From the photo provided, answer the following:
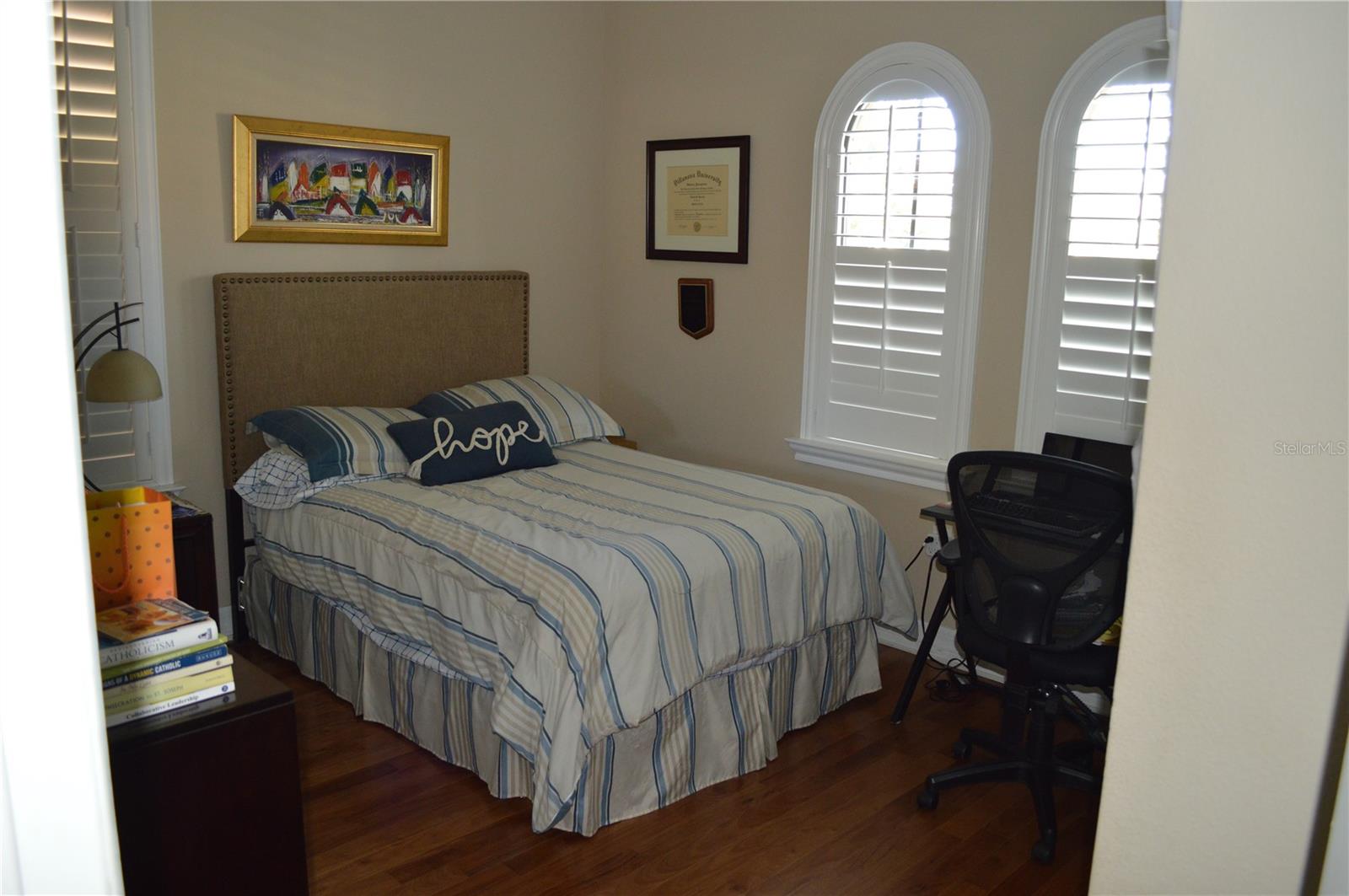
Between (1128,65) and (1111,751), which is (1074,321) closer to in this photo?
(1128,65)

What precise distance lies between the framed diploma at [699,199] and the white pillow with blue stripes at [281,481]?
1746 mm

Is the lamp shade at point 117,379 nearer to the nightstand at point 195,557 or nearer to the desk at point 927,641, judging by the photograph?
the nightstand at point 195,557

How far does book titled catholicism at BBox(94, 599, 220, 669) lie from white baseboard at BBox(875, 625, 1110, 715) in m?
2.44

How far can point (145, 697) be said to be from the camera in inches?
68.6

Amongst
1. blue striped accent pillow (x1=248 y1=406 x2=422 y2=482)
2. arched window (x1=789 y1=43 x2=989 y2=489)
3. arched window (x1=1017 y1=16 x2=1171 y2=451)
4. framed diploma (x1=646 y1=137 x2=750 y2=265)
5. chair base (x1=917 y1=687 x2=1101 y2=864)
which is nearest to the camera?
chair base (x1=917 y1=687 x2=1101 y2=864)

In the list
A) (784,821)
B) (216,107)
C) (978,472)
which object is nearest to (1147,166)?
(978,472)

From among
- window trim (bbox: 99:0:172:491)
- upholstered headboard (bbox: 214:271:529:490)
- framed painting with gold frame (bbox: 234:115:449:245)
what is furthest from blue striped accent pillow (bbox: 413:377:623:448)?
window trim (bbox: 99:0:172:491)

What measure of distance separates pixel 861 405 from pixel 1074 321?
916 mm

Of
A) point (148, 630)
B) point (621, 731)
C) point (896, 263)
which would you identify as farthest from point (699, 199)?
point (148, 630)

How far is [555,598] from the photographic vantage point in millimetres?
2793

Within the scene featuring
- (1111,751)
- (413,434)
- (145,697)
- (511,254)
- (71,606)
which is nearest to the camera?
(71,606)

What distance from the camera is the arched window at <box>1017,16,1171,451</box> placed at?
3295 mm

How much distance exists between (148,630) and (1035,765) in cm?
224

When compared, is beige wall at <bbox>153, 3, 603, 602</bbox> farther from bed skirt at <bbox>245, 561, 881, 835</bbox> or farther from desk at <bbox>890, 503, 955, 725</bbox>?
desk at <bbox>890, 503, 955, 725</bbox>
